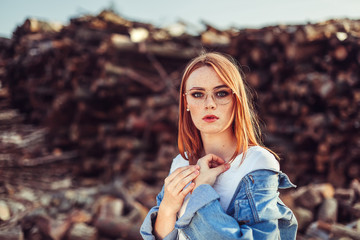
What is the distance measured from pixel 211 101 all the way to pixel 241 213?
49 centimetres

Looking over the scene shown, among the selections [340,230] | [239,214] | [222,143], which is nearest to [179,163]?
[222,143]

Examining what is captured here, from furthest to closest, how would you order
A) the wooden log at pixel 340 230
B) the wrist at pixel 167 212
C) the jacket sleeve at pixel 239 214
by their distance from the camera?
the wooden log at pixel 340 230 → the wrist at pixel 167 212 → the jacket sleeve at pixel 239 214

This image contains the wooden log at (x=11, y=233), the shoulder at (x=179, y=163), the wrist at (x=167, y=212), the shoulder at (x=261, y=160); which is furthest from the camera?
the wooden log at (x=11, y=233)

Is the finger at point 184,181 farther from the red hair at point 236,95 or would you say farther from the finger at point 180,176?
the red hair at point 236,95

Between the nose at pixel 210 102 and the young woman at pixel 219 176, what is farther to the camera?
the nose at pixel 210 102

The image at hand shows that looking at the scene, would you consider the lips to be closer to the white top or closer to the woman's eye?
the woman's eye

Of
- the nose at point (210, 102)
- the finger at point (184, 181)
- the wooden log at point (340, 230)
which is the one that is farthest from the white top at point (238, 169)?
the wooden log at point (340, 230)

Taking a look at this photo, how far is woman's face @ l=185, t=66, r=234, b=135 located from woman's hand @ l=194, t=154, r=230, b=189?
0.14 meters

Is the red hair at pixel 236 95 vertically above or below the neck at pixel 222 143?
above

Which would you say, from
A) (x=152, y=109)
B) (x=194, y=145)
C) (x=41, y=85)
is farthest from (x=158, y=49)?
(x=194, y=145)

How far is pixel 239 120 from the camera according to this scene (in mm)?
1362

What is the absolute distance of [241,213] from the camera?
1125 millimetres

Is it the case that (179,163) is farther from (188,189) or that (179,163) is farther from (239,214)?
(239,214)

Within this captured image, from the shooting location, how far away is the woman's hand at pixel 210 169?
1.23m
